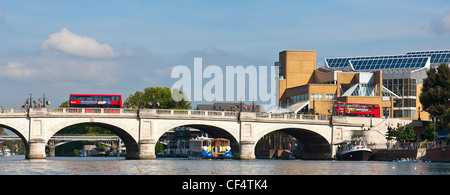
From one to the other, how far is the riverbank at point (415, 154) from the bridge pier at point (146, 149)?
32.6 m

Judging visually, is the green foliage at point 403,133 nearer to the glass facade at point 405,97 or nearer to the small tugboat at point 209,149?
the glass facade at point 405,97

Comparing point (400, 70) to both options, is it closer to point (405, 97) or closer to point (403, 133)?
point (405, 97)

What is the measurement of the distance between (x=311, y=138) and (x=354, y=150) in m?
14.7

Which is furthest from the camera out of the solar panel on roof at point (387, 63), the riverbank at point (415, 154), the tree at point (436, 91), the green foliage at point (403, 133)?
the solar panel on roof at point (387, 63)

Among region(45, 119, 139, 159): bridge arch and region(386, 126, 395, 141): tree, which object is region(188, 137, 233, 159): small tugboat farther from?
region(386, 126, 395, 141): tree

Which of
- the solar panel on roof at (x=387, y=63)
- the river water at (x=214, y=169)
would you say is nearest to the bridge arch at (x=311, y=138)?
the river water at (x=214, y=169)

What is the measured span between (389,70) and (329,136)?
4967 cm

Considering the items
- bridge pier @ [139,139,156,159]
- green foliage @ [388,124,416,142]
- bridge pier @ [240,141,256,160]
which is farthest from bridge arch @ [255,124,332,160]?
bridge pier @ [139,139,156,159]

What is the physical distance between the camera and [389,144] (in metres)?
108

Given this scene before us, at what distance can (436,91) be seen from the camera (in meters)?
119

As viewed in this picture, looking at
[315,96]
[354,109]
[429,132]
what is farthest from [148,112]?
[315,96]

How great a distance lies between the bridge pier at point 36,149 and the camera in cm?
9338

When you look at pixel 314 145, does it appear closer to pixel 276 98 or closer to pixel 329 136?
pixel 329 136
